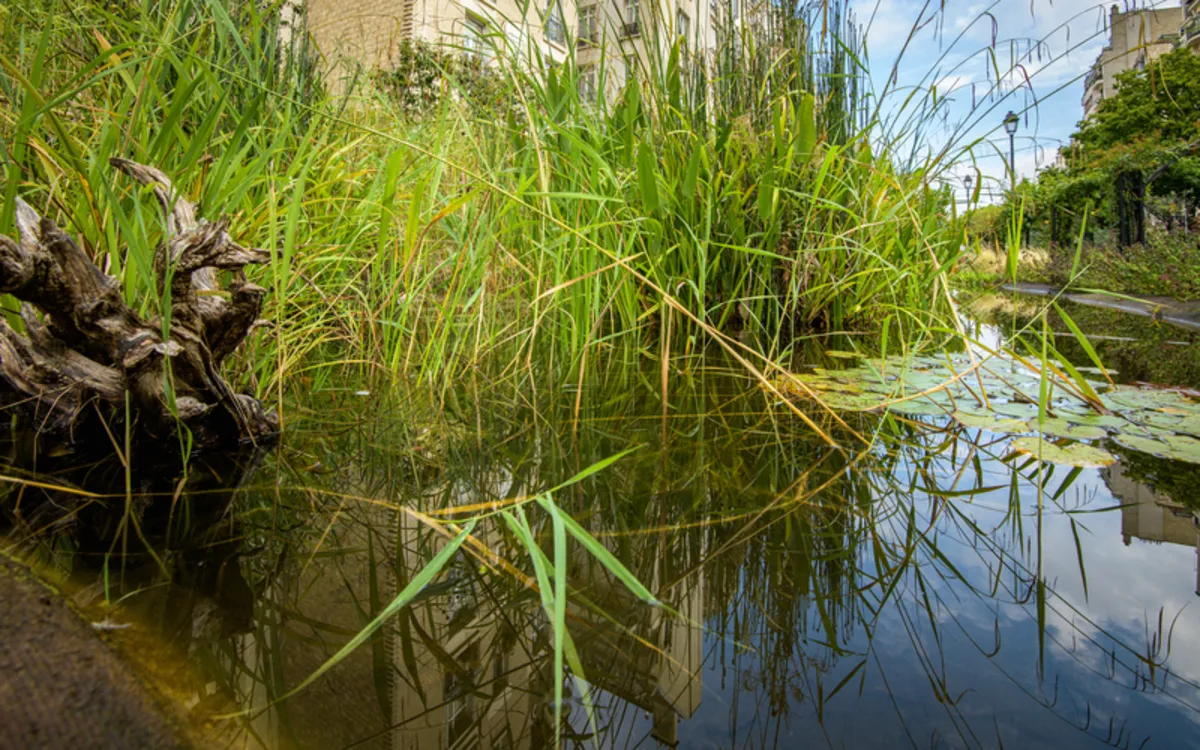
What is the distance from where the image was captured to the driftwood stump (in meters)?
0.91

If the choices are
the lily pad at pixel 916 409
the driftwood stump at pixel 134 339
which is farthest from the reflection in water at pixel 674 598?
the lily pad at pixel 916 409

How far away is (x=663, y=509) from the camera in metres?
0.85

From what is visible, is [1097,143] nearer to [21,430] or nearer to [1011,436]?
[1011,436]

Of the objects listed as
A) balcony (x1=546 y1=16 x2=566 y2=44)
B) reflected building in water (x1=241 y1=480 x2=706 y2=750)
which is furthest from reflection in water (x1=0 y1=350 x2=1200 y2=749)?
balcony (x1=546 y1=16 x2=566 y2=44)

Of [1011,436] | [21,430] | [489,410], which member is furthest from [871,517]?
[21,430]

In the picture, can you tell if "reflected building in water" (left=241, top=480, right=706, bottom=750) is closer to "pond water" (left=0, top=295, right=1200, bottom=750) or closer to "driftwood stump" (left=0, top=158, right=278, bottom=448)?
"pond water" (left=0, top=295, right=1200, bottom=750)

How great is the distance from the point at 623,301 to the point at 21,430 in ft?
4.55

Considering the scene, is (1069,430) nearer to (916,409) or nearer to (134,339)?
(916,409)

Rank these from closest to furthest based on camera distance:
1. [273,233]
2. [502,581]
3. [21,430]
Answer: [502,581] → [273,233] → [21,430]

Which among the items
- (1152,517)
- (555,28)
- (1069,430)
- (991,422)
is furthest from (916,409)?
(555,28)

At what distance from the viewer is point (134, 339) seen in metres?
0.94

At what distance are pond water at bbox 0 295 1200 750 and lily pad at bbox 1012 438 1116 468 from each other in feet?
0.08

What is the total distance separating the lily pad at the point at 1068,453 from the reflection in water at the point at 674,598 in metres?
0.04

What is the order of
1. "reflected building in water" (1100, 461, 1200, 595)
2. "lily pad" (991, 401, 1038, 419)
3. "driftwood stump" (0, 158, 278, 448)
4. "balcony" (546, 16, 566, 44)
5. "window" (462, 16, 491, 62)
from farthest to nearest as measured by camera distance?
"balcony" (546, 16, 566, 44), "window" (462, 16, 491, 62), "lily pad" (991, 401, 1038, 419), "driftwood stump" (0, 158, 278, 448), "reflected building in water" (1100, 461, 1200, 595)
